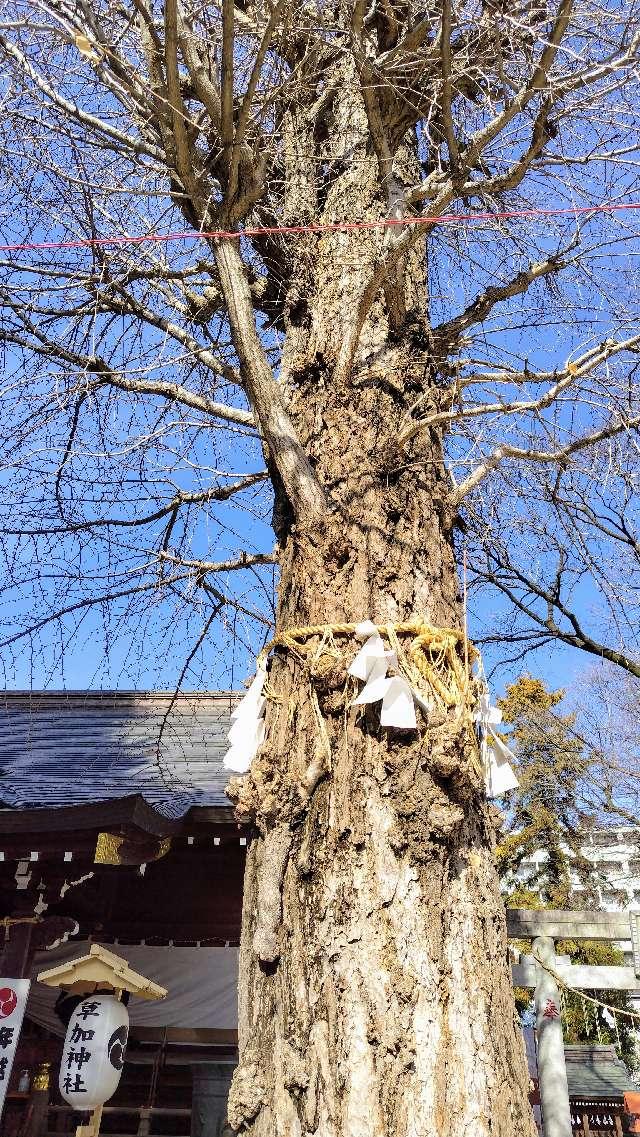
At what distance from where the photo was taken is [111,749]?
6434 millimetres

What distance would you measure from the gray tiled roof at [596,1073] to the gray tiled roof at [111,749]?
33.9 feet

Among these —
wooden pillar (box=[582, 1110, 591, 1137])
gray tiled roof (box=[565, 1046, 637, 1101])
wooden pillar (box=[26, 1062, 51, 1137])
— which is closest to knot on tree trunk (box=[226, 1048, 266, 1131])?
wooden pillar (box=[26, 1062, 51, 1137])

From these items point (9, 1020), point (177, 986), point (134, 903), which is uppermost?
point (134, 903)

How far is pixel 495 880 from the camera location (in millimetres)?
1991

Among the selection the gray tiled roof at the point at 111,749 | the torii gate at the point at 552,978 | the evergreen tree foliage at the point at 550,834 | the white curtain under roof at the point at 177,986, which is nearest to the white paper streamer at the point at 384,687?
the gray tiled roof at the point at 111,749

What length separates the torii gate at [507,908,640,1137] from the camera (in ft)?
19.5

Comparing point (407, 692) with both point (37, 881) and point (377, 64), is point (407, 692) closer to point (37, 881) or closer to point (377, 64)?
point (377, 64)

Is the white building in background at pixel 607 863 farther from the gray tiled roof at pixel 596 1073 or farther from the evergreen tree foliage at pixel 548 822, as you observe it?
the gray tiled roof at pixel 596 1073

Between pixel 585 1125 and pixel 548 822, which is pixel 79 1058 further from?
pixel 585 1125

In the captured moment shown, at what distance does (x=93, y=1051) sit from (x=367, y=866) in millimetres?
3194

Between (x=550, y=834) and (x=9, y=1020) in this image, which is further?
(x=550, y=834)

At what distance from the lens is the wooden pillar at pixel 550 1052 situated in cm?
589

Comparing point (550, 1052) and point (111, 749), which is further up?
point (111, 749)

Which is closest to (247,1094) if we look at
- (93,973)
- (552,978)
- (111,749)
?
(93,973)
